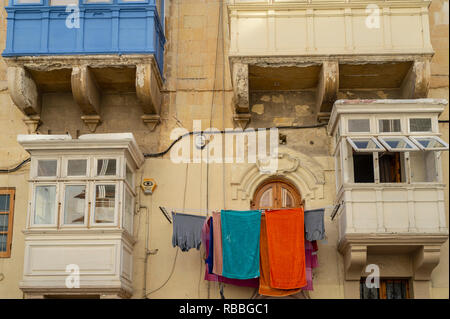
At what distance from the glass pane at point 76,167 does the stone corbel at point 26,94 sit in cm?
183

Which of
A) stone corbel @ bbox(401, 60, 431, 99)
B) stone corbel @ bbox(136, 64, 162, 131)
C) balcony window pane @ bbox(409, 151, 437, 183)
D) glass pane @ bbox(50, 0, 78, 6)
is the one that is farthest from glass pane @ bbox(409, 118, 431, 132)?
glass pane @ bbox(50, 0, 78, 6)

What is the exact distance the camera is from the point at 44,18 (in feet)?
55.2

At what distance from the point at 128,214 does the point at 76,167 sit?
4.71ft

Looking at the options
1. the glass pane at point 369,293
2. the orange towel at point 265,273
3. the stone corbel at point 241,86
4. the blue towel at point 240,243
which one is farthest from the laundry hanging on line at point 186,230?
the glass pane at point 369,293

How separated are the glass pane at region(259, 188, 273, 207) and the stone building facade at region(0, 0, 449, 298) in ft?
0.91

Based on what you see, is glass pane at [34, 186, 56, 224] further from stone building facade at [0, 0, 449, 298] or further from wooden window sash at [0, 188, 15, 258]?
wooden window sash at [0, 188, 15, 258]

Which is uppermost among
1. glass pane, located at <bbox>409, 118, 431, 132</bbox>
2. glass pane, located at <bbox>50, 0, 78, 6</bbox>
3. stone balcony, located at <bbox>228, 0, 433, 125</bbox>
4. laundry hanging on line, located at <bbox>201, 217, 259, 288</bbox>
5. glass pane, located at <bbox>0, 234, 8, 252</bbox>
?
glass pane, located at <bbox>50, 0, 78, 6</bbox>

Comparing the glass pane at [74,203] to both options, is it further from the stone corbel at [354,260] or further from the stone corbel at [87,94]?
the stone corbel at [354,260]

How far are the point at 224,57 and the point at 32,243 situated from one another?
19.5 ft

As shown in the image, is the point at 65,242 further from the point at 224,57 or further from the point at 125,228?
the point at 224,57

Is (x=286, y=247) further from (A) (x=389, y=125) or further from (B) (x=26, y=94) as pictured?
(B) (x=26, y=94)

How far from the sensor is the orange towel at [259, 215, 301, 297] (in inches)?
616

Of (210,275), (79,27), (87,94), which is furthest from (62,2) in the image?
(210,275)
